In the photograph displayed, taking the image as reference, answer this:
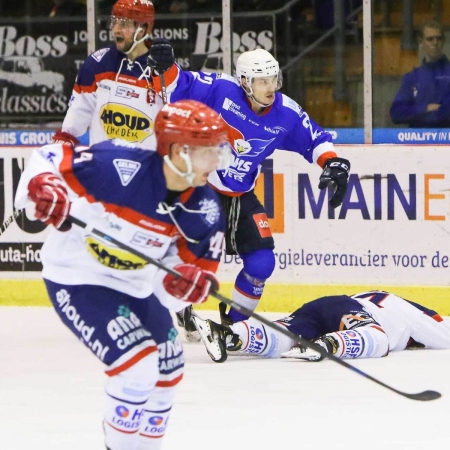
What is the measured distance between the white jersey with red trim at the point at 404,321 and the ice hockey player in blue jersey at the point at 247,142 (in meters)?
0.51

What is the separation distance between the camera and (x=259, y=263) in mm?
5695

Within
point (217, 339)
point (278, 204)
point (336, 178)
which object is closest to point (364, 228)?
point (278, 204)

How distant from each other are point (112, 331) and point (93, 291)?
163 millimetres

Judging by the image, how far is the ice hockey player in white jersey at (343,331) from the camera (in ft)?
17.6

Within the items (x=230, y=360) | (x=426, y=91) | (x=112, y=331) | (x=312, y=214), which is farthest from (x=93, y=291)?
(x=426, y=91)

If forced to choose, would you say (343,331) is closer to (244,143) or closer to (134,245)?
(244,143)

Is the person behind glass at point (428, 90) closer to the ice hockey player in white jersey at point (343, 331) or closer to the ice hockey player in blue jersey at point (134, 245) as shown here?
the ice hockey player in white jersey at point (343, 331)

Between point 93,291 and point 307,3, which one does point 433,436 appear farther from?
point 307,3

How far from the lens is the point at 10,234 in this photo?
7000 millimetres

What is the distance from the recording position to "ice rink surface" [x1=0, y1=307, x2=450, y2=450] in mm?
3963

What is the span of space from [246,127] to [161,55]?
0.49 metres

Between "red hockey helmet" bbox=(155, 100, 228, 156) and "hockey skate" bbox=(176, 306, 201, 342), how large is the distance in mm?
2617

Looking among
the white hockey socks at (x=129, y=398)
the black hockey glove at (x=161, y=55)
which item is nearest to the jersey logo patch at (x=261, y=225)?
the black hockey glove at (x=161, y=55)

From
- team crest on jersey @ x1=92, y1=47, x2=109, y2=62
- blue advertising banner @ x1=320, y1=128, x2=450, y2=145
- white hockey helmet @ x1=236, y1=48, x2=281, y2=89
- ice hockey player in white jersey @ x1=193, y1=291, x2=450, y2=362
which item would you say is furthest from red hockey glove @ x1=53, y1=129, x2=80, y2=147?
blue advertising banner @ x1=320, y1=128, x2=450, y2=145
